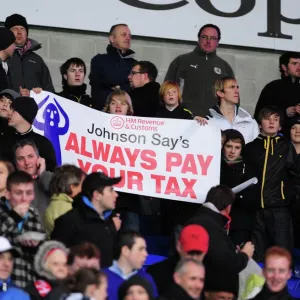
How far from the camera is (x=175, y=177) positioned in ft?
48.6

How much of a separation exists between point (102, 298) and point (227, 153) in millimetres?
4360

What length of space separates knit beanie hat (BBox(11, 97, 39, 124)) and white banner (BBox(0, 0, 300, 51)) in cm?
326

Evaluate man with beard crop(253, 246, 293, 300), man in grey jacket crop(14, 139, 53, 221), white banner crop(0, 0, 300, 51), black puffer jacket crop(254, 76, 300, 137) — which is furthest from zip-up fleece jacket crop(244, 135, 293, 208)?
white banner crop(0, 0, 300, 51)

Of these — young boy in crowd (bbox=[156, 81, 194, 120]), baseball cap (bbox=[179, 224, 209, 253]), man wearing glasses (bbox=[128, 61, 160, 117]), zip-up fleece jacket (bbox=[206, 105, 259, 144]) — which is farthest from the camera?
man wearing glasses (bbox=[128, 61, 160, 117])

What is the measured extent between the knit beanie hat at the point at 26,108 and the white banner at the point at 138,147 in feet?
2.76

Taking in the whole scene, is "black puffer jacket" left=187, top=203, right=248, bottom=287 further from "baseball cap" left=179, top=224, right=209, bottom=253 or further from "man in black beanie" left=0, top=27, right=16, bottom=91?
"man in black beanie" left=0, top=27, right=16, bottom=91

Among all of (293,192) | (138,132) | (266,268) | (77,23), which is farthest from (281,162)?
(77,23)

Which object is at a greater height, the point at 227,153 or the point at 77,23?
the point at 77,23

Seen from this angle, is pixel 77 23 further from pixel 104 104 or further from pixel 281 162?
pixel 281 162

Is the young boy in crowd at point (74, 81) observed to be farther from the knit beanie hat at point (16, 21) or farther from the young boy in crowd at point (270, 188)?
the young boy in crowd at point (270, 188)

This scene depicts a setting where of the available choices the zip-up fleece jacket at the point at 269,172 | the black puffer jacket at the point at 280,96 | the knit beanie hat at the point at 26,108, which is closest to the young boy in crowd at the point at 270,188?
the zip-up fleece jacket at the point at 269,172

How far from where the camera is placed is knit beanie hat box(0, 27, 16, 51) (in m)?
14.6

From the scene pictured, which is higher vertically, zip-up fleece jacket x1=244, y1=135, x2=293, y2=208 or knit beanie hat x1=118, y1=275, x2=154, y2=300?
zip-up fleece jacket x1=244, y1=135, x2=293, y2=208

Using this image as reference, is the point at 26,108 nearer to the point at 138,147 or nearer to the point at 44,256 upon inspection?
the point at 138,147
